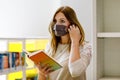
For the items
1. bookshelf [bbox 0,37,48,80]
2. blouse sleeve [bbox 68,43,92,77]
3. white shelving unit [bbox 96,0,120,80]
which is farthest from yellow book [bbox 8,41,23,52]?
blouse sleeve [bbox 68,43,92,77]

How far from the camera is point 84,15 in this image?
255 cm

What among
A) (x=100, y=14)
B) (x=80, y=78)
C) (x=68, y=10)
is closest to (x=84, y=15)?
(x=100, y=14)

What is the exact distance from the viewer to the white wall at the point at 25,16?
132 inches

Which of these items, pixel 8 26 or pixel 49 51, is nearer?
pixel 49 51

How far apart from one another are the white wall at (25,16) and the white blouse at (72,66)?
5.50 feet

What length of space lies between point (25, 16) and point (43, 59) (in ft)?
6.47

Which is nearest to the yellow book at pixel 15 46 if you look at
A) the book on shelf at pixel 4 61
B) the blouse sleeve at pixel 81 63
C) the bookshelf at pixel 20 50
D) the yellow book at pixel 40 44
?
the bookshelf at pixel 20 50

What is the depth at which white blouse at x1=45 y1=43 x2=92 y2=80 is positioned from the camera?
1.65 meters

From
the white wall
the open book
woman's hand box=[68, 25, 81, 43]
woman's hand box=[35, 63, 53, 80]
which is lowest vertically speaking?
woman's hand box=[35, 63, 53, 80]

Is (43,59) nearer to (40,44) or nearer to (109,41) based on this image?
(109,41)

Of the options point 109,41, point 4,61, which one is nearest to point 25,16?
point 4,61

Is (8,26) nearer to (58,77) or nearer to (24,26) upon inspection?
(24,26)

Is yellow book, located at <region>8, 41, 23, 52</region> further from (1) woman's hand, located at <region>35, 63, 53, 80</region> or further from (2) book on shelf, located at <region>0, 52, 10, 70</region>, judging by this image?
(1) woman's hand, located at <region>35, 63, 53, 80</region>

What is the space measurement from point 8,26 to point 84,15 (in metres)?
1.28
